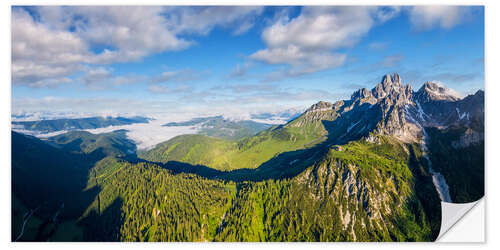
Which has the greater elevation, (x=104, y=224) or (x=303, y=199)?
(x=303, y=199)

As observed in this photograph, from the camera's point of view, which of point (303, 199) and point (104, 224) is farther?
point (104, 224)

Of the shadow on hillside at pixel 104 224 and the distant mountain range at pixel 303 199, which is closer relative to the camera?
the distant mountain range at pixel 303 199

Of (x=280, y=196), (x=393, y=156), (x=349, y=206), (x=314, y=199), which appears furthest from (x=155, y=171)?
(x=393, y=156)

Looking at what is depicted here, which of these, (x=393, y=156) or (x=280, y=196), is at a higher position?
(x=393, y=156)

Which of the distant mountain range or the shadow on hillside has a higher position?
the distant mountain range

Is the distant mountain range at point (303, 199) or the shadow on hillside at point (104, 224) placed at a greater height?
the distant mountain range at point (303, 199)

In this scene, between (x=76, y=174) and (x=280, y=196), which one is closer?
(x=280, y=196)

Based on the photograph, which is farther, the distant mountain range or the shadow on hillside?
the shadow on hillside
